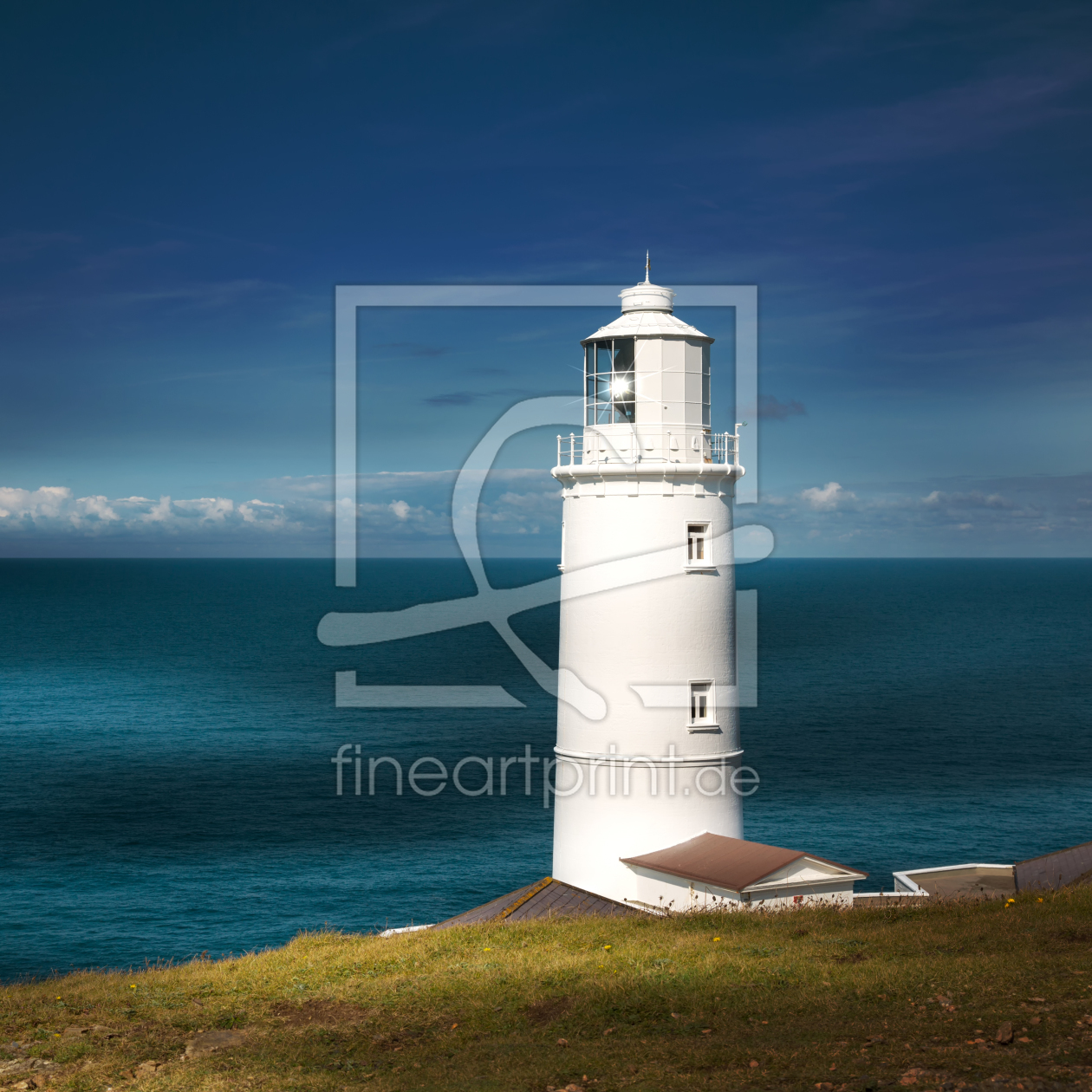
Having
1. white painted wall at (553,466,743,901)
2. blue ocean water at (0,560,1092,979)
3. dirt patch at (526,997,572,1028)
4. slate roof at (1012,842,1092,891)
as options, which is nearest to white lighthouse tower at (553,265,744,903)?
white painted wall at (553,466,743,901)

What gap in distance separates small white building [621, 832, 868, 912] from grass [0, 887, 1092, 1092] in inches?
122

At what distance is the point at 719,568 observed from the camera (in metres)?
24.5

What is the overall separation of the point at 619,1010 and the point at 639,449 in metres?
13.0

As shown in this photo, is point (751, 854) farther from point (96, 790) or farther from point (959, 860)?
point (96, 790)

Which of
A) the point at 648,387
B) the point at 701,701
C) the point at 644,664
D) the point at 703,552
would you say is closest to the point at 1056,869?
the point at 701,701

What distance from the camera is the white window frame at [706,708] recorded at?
24219mm

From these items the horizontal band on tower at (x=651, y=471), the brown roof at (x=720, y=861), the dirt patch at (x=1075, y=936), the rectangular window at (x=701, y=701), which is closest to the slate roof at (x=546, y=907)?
the brown roof at (x=720, y=861)

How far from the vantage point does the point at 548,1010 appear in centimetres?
1388

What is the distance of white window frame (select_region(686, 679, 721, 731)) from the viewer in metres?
24.2

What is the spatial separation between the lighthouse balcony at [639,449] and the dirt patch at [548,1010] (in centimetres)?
1226
